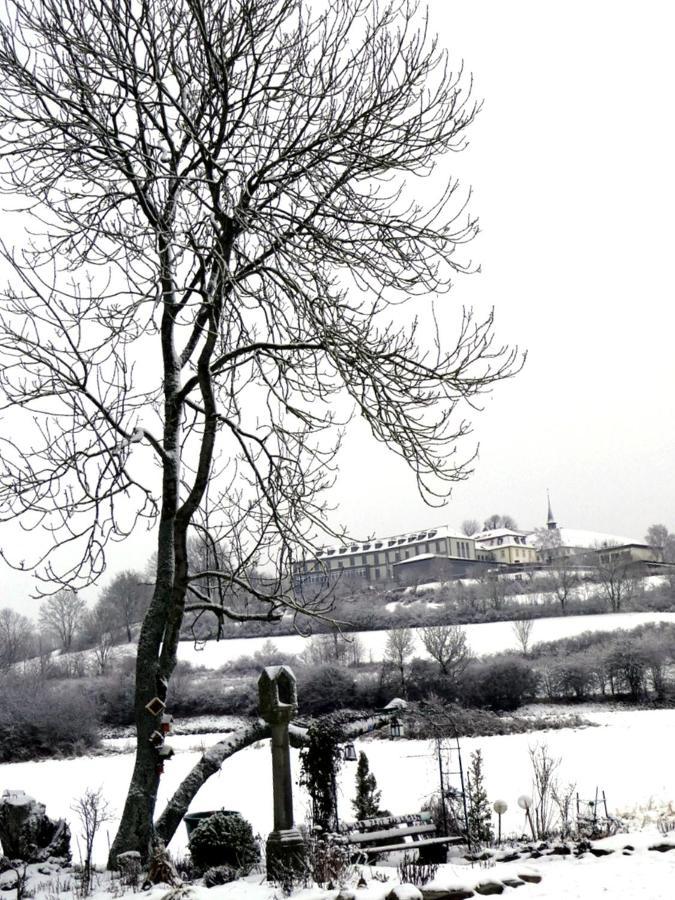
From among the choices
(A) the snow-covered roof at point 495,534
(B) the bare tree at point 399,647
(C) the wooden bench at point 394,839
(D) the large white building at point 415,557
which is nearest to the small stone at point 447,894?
(C) the wooden bench at point 394,839

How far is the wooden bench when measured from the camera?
8.75 meters

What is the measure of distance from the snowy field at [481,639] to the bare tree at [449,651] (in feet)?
11.1

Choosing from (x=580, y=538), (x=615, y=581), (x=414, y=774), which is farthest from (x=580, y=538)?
(x=414, y=774)

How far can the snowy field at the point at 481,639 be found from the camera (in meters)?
52.0

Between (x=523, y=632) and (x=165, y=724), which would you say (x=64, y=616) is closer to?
(x=523, y=632)

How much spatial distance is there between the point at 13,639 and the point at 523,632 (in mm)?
42462

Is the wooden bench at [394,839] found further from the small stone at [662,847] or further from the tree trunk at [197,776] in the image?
the small stone at [662,847]

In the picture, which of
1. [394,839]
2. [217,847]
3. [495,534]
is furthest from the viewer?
[495,534]

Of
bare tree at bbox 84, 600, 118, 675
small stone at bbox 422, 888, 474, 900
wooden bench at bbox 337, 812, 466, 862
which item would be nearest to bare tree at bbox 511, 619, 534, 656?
bare tree at bbox 84, 600, 118, 675

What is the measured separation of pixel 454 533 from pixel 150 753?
109 meters

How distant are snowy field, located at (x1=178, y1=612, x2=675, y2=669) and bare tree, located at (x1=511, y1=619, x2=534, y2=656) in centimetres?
45

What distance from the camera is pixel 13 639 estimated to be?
68688 millimetres

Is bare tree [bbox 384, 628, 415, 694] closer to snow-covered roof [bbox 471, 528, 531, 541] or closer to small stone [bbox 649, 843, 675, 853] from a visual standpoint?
small stone [bbox 649, 843, 675, 853]

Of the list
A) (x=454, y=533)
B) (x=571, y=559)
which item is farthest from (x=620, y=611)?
(x=454, y=533)
